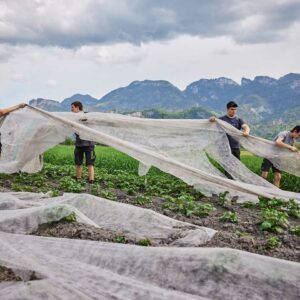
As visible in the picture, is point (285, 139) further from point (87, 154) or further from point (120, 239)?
point (120, 239)

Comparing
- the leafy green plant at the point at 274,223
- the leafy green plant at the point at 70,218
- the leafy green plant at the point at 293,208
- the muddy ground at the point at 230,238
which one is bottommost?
the leafy green plant at the point at 293,208

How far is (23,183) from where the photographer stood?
8.01 meters

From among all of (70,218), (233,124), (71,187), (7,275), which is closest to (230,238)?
(70,218)

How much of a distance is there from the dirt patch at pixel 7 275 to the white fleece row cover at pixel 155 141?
263cm

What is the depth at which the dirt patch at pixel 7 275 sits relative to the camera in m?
2.45

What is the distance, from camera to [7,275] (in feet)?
8.23

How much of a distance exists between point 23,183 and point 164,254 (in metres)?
6.01

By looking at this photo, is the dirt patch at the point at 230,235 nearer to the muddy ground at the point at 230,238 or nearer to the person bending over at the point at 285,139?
the muddy ground at the point at 230,238

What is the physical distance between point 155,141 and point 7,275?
11.9 feet

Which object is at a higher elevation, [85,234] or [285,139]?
[285,139]

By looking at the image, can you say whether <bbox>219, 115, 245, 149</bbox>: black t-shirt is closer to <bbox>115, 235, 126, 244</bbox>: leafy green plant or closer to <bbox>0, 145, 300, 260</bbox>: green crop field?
<bbox>0, 145, 300, 260</bbox>: green crop field

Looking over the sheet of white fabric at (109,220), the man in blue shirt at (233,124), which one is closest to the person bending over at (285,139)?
the man in blue shirt at (233,124)

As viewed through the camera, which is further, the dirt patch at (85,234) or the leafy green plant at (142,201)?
the leafy green plant at (142,201)

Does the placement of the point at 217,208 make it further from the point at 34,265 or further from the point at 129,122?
the point at 34,265
